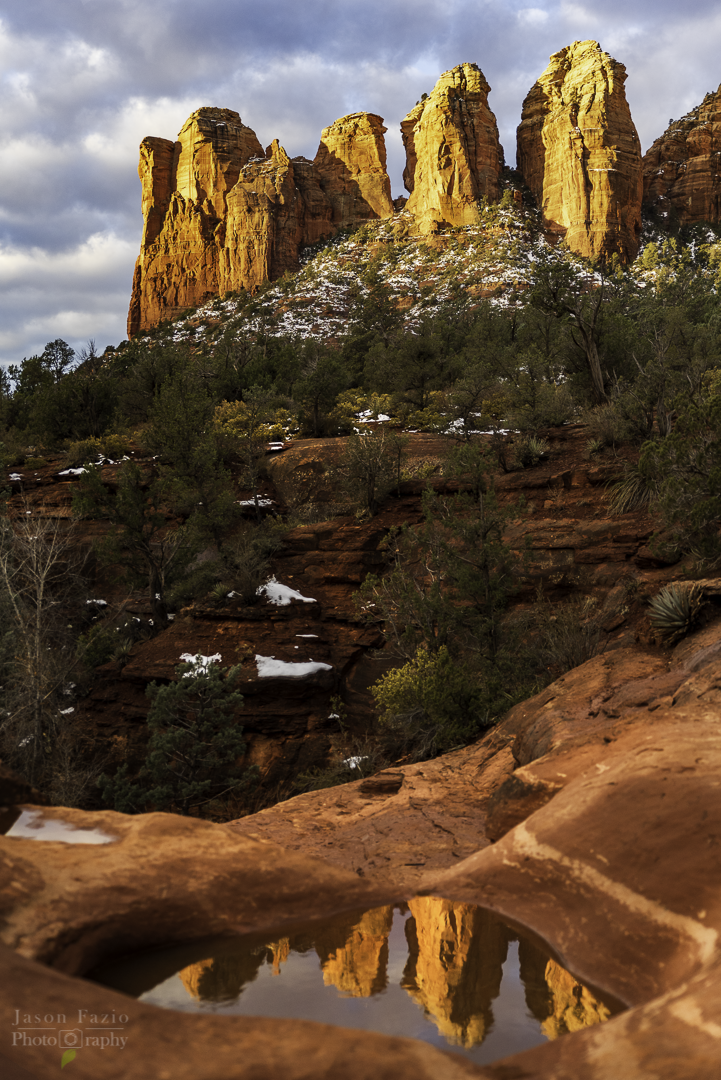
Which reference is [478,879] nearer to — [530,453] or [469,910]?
[469,910]

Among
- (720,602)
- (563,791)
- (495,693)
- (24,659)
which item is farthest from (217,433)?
(563,791)

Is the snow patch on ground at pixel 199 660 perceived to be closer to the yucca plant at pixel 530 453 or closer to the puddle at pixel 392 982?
the puddle at pixel 392 982

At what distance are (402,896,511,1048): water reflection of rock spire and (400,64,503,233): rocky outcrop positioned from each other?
256ft

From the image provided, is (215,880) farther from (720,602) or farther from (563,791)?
(720,602)

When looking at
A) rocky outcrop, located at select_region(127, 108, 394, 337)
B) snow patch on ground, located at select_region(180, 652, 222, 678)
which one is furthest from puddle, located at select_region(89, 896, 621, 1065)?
rocky outcrop, located at select_region(127, 108, 394, 337)

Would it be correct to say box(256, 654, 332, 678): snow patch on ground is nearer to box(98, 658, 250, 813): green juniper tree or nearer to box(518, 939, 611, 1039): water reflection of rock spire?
box(98, 658, 250, 813): green juniper tree

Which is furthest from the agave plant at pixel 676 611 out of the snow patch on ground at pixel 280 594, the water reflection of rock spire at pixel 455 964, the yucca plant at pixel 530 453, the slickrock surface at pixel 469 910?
the yucca plant at pixel 530 453

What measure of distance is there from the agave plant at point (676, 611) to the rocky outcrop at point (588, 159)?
68.4 meters

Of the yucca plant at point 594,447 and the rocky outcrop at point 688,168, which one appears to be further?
the rocky outcrop at point 688,168

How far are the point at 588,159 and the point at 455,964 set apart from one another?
3418 inches

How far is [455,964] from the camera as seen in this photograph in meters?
3.67

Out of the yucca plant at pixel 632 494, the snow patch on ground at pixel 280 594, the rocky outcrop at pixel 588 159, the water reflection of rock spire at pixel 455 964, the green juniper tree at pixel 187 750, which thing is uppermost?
the rocky outcrop at pixel 588 159

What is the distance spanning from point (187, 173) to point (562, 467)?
9113cm

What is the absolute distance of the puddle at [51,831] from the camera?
13.4 feet
